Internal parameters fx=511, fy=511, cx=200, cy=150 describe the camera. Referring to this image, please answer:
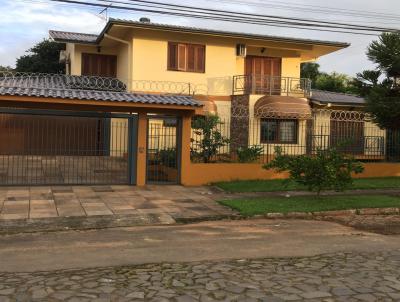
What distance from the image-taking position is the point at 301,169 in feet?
42.0

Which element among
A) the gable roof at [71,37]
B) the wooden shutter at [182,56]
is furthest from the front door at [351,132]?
the gable roof at [71,37]

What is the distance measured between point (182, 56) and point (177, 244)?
53.6 ft

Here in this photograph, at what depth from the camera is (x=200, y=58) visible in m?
23.8

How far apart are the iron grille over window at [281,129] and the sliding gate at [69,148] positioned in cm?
883

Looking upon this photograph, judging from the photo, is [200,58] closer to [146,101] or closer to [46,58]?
[146,101]

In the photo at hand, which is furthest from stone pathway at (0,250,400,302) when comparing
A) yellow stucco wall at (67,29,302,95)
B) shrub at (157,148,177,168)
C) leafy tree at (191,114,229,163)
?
yellow stucco wall at (67,29,302,95)

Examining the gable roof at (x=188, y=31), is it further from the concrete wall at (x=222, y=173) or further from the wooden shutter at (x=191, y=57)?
the concrete wall at (x=222, y=173)

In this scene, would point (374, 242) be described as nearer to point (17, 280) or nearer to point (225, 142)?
point (17, 280)

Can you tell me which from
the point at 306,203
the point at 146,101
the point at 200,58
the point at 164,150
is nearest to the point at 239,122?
the point at 200,58

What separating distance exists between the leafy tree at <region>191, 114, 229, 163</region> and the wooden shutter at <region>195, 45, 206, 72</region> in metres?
6.90

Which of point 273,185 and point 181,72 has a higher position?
point 181,72

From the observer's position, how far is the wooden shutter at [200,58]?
23767mm

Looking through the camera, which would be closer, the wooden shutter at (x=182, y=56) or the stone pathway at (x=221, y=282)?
the stone pathway at (x=221, y=282)

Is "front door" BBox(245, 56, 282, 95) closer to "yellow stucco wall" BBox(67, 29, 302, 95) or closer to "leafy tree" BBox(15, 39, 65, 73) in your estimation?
"yellow stucco wall" BBox(67, 29, 302, 95)
